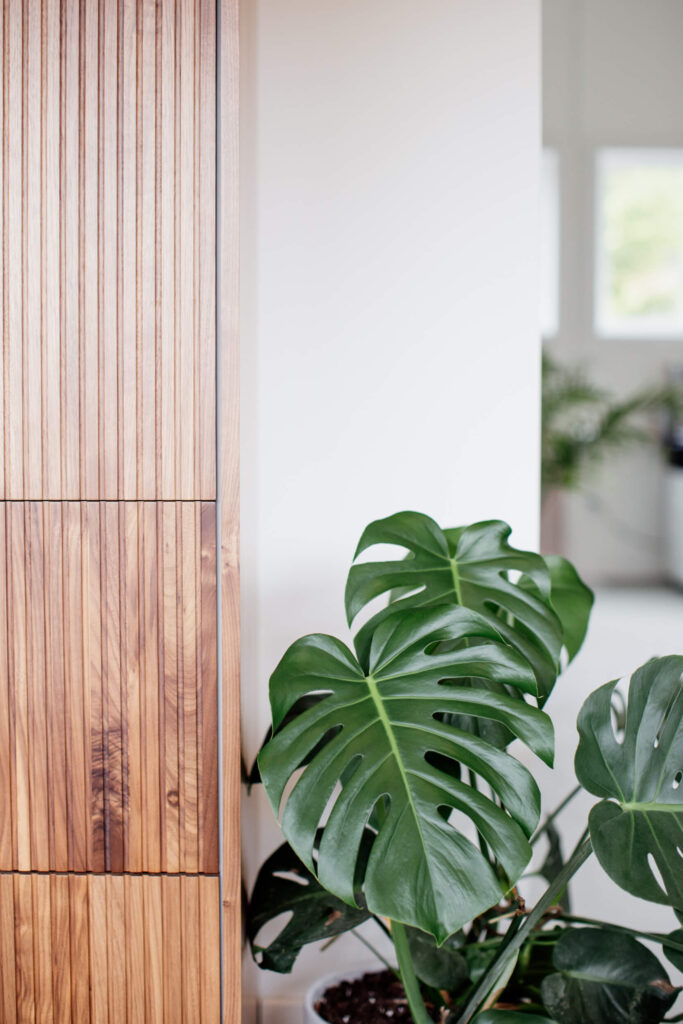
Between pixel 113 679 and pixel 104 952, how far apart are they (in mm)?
369

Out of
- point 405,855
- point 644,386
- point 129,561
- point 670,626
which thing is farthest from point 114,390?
point 644,386

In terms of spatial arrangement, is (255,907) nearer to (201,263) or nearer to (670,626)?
(201,263)

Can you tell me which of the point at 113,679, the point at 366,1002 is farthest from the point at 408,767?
the point at 366,1002

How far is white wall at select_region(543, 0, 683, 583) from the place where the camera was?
463 cm

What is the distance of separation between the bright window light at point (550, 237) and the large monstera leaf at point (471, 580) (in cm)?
390

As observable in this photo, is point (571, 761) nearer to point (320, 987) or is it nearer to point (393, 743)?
point (320, 987)

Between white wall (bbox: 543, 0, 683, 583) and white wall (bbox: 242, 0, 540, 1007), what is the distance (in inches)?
137

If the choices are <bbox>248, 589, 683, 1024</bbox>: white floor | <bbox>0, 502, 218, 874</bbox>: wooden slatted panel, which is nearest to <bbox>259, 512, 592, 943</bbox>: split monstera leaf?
<bbox>0, 502, 218, 874</bbox>: wooden slatted panel

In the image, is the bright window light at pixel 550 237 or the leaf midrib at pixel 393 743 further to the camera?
the bright window light at pixel 550 237

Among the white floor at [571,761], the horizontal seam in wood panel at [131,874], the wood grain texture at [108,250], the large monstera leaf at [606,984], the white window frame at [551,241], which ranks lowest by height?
the white floor at [571,761]

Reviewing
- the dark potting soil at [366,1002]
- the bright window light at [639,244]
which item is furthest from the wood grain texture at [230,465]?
the bright window light at [639,244]

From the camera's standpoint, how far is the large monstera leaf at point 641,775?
0.98 metres

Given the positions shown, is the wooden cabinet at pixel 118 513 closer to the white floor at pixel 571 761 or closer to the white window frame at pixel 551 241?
the white floor at pixel 571 761

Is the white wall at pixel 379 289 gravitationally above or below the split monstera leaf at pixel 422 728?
above
